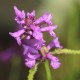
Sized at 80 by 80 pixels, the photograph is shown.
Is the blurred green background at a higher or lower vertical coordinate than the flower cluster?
higher

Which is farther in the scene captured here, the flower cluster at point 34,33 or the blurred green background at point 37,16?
the blurred green background at point 37,16

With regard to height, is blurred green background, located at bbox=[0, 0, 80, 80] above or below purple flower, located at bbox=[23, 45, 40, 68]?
above

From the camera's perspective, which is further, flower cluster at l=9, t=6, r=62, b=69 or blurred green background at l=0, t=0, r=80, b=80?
blurred green background at l=0, t=0, r=80, b=80

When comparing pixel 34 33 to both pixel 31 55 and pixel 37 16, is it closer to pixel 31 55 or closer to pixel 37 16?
pixel 31 55

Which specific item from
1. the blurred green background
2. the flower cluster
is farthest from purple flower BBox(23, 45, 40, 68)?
the blurred green background

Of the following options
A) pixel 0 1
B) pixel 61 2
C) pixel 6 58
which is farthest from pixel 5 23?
pixel 6 58

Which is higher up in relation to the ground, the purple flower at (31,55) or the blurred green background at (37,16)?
the blurred green background at (37,16)

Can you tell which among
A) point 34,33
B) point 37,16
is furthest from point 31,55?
point 37,16

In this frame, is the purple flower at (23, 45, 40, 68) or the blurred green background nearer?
the purple flower at (23, 45, 40, 68)

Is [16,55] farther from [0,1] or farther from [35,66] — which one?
[0,1]

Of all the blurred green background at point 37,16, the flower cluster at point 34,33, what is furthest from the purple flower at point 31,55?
the blurred green background at point 37,16

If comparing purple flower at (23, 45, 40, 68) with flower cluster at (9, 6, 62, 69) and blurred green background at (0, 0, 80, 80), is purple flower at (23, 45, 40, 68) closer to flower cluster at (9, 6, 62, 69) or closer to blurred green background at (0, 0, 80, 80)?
flower cluster at (9, 6, 62, 69)

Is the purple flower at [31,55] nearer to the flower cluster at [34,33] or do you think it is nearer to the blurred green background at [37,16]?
the flower cluster at [34,33]
